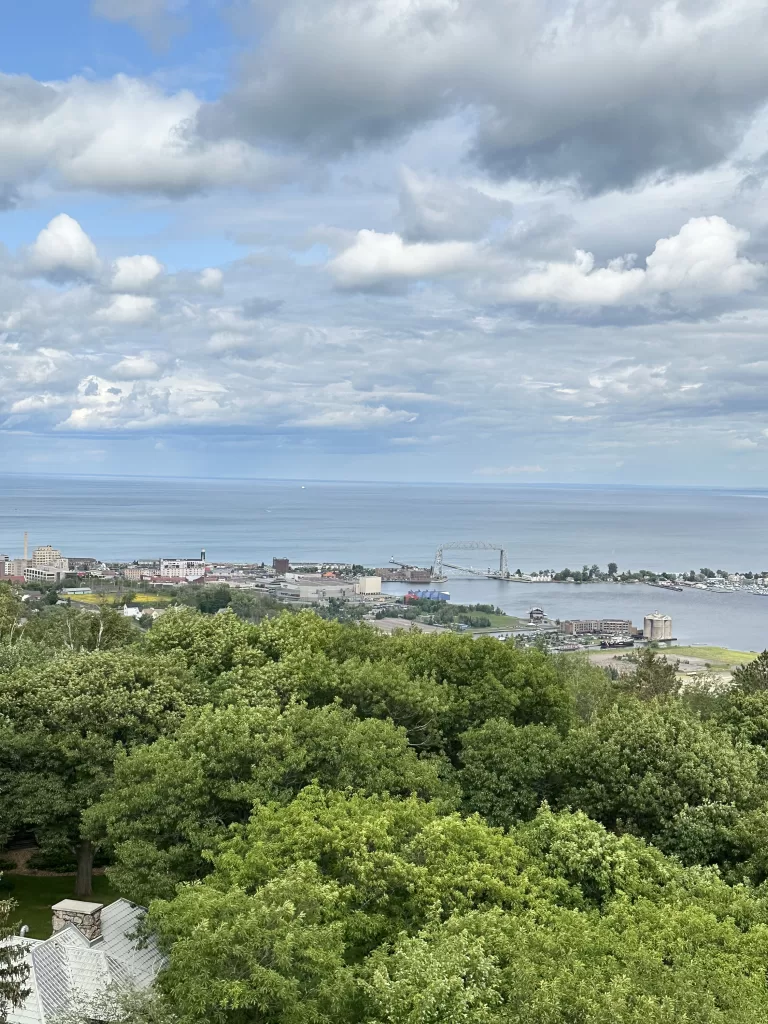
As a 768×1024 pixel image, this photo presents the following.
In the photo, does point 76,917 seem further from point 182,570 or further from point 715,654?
point 182,570

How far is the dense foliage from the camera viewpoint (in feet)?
38.2

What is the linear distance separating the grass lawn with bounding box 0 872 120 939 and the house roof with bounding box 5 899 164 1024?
451cm

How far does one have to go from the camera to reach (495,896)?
47.2ft

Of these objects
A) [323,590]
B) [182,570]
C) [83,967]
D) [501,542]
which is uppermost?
[501,542]

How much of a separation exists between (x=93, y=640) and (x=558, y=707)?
70.4 ft

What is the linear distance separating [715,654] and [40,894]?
5780cm

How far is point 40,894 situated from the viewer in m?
22.2

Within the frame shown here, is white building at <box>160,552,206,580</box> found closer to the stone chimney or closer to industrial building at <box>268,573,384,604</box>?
industrial building at <box>268,573,384,604</box>

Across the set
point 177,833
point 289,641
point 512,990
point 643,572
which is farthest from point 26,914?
point 643,572

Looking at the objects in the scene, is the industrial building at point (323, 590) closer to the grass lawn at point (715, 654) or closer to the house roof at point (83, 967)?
the grass lawn at point (715, 654)

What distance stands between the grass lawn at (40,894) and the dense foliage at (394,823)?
1.33 m

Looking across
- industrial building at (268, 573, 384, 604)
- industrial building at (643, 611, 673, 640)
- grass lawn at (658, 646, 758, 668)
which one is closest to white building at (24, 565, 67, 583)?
industrial building at (268, 573, 384, 604)

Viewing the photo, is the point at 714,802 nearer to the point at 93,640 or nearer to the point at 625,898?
the point at 625,898

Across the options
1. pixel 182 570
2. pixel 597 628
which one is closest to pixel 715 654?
pixel 597 628
